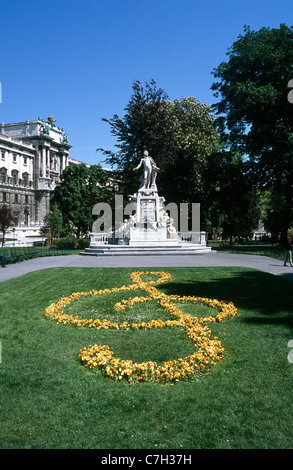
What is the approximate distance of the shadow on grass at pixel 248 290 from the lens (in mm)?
10305

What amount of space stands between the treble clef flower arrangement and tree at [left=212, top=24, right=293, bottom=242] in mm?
20987

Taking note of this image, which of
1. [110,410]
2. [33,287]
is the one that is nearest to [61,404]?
[110,410]

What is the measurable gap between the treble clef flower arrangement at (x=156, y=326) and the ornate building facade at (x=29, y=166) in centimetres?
7482

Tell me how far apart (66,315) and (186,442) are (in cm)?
608

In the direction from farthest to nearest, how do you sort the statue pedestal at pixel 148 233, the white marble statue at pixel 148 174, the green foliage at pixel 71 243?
the green foliage at pixel 71 243, the white marble statue at pixel 148 174, the statue pedestal at pixel 148 233

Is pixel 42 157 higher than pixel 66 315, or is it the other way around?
pixel 42 157

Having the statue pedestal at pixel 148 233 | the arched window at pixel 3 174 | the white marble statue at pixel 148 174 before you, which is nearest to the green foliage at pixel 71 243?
the statue pedestal at pixel 148 233

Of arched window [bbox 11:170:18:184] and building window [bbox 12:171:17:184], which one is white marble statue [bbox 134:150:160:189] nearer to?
building window [bbox 12:171:17:184]

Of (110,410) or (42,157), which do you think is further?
(42,157)

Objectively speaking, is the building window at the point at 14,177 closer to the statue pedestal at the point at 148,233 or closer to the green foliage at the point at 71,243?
the green foliage at the point at 71,243

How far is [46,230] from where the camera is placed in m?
51.3

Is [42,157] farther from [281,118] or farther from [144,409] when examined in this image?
[144,409]

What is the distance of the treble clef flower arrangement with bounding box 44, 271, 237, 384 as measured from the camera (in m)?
6.26

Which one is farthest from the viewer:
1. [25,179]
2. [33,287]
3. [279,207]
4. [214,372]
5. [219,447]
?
[25,179]
